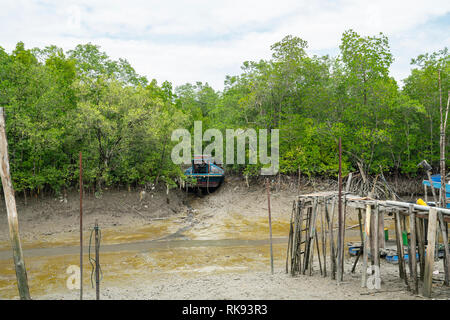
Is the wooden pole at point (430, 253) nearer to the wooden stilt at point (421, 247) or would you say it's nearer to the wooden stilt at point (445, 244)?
the wooden stilt at point (445, 244)

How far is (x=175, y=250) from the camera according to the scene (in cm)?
1669

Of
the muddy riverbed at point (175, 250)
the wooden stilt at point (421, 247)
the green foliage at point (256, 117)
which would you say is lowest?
the muddy riverbed at point (175, 250)

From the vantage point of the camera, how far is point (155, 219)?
23.7m

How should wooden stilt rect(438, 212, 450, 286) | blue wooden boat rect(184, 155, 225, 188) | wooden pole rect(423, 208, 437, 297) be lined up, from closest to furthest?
wooden pole rect(423, 208, 437, 297) → wooden stilt rect(438, 212, 450, 286) → blue wooden boat rect(184, 155, 225, 188)

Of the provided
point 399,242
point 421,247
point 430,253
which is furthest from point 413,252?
point 421,247

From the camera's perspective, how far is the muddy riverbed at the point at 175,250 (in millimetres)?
10195

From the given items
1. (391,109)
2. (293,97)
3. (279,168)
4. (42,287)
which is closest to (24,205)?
(42,287)

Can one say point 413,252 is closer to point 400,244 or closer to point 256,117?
point 400,244

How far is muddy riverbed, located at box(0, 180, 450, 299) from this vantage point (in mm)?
10195

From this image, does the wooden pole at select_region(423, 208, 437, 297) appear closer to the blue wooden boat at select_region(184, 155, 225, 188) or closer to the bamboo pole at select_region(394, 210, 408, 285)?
the bamboo pole at select_region(394, 210, 408, 285)

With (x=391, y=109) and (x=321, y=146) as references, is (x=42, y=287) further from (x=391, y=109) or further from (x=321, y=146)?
(x=391, y=109)

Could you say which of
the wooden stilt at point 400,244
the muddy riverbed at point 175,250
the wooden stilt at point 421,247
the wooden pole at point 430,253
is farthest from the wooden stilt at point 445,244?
the wooden stilt at point 400,244

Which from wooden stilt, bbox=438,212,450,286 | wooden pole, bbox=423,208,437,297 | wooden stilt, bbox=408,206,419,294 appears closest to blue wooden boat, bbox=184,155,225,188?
wooden stilt, bbox=408,206,419,294

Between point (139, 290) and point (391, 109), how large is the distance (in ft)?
75.3
